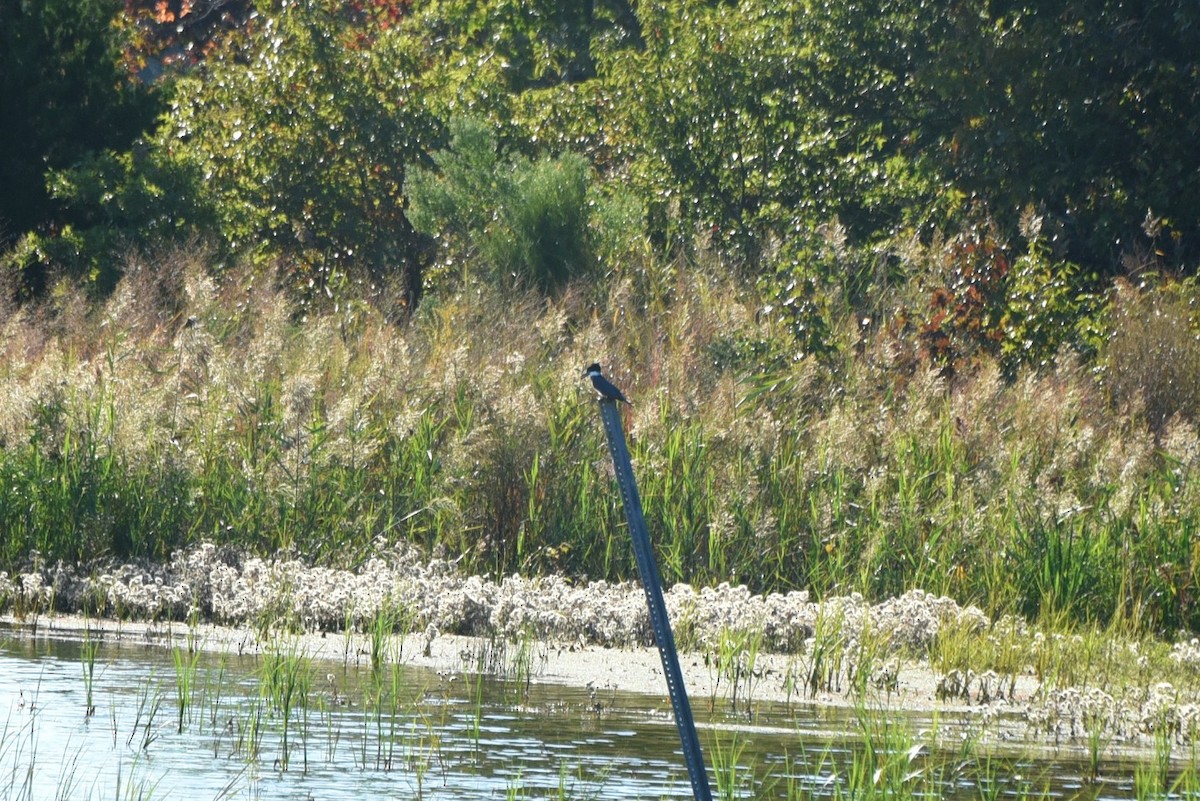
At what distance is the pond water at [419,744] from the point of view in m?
5.34

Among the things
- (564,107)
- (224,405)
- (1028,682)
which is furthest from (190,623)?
(564,107)

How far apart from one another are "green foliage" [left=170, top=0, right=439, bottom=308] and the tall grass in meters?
9.26

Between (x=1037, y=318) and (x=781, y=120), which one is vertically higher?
(x=781, y=120)

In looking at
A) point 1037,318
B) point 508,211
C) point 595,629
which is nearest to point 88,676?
point 595,629

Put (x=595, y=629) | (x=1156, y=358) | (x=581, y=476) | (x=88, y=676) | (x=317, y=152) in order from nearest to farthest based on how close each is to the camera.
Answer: (x=88, y=676) → (x=595, y=629) → (x=581, y=476) → (x=1156, y=358) → (x=317, y=152)

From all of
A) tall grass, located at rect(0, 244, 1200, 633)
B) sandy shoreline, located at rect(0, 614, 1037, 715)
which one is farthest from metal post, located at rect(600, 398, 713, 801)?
tall grass, located at rect(0, 244, 1200, 633)

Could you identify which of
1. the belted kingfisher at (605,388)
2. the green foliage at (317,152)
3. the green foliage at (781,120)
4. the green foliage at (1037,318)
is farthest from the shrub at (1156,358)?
the belted kingfisher at (605,388)

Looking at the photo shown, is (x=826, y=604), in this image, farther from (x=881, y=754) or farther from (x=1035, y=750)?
(x=881, y=754)

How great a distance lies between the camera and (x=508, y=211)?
16.1m

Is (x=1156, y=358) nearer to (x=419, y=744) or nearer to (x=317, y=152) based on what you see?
(x=419, y=744)

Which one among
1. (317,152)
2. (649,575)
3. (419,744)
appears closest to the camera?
(649,575)

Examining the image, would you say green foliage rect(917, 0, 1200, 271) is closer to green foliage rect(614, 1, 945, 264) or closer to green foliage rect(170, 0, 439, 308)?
green foliage rect(614, 1, 945, 264)

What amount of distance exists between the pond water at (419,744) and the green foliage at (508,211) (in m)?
8.30

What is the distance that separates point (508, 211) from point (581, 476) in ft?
23.2
